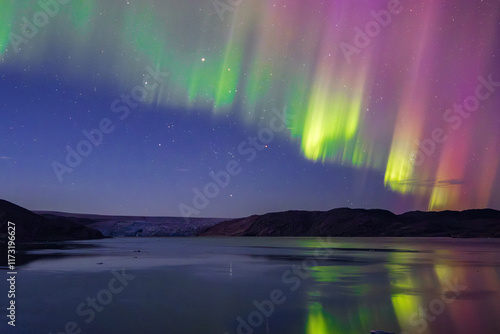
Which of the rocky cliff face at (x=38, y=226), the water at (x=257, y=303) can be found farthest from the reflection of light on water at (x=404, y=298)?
the rocky cliff face at (x=38, y=226)

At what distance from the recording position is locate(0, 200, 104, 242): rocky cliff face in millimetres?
119550

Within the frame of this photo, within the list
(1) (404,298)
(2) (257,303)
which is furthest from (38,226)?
(1) (404,298)

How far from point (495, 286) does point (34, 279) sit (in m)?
25.2

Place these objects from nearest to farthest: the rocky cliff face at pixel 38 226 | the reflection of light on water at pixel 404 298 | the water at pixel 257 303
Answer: the water at pixel 257 303 < the reflection of light on water at pixel 404 298 < the rocky cliff face at pixel 38 226

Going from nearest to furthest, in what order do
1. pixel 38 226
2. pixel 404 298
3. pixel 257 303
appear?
pixel 257 303
pixel 404 298
pixel 38 226

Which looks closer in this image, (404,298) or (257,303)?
(257,303)

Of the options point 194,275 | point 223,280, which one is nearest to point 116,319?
point 223,280

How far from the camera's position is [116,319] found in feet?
48.6

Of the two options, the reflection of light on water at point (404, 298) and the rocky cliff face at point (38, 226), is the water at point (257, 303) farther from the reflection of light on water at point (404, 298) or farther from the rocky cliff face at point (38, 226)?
the rocky cliff face at point (38, 226)

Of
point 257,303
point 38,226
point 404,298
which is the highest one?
point 404,298

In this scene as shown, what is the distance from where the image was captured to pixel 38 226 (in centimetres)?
13775

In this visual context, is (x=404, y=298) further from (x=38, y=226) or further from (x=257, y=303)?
(x=38, y=226)

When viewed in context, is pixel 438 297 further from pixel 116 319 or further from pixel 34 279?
pixel 34 279

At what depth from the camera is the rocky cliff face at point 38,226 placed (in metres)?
120
